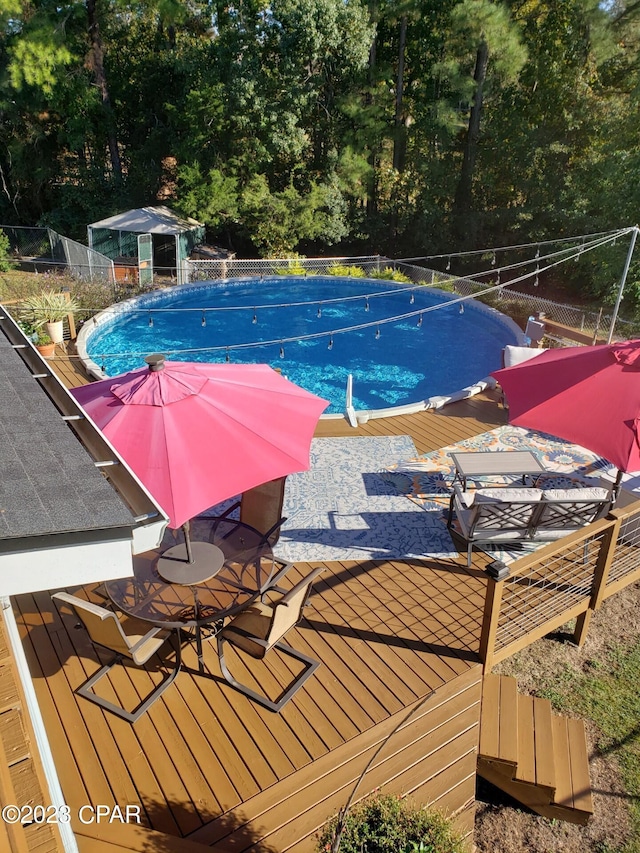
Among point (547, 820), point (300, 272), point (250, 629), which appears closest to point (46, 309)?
point (250, 629)

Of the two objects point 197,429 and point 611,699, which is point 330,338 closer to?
point 197,429

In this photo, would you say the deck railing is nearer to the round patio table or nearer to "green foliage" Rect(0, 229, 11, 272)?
the round patio table

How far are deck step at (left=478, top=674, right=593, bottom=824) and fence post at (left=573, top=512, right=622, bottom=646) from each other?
41.6 inches

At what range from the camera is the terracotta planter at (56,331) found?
482 inches

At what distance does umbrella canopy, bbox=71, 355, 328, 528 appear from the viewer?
4.12m

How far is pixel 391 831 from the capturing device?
3.19m

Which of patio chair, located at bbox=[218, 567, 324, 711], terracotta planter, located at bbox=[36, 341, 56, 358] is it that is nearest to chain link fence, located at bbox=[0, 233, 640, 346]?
terracotta planter, located at bbox=[36, 341, 56, 358]

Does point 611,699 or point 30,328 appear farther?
point 30,328

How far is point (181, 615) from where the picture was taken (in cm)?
424

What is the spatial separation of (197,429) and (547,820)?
13.3 ft

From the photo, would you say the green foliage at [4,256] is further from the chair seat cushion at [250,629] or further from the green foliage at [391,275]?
the chair seat cushion at [250,629]

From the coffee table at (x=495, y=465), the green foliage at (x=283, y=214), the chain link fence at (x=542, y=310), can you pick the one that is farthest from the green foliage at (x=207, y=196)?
the coffee table at (x=495, y=465)

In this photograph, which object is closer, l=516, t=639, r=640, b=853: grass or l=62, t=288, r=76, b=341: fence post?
l=516, t=639, r=640, b=853: grass

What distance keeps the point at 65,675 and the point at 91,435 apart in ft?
6.80
